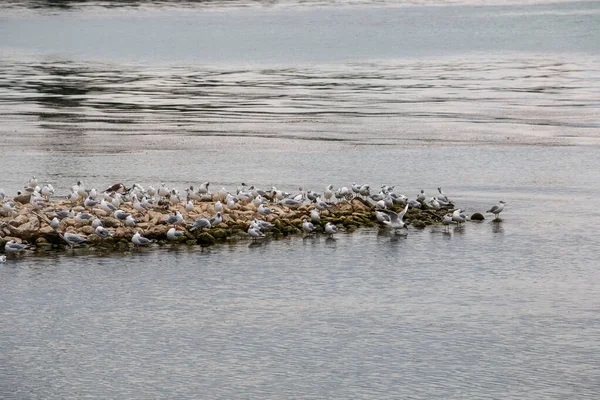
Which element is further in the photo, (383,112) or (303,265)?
(383,112)

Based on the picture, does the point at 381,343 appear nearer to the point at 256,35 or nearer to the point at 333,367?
the point at 333,367

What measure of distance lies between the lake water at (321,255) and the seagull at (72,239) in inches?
21.4

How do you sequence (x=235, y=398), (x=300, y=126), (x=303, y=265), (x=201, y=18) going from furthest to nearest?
1. (x=201, y=18)
2. (x=300, y=126)
3. (x=303, y=265)
4. (x=235, y=398)

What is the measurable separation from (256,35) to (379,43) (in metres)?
13.2

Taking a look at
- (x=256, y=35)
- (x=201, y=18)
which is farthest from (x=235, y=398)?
(x=201, y=18)

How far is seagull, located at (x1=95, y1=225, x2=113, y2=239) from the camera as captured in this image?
20.5m

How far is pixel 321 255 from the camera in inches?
785

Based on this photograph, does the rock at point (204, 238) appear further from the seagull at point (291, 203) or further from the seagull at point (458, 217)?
the seagull at point (458, 217)

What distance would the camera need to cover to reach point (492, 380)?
13531 millimetres

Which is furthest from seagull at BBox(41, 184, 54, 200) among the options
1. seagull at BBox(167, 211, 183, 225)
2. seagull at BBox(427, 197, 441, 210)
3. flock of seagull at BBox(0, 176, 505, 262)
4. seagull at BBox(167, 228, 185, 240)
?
seagull at BBox(427, 197, 441, 210)

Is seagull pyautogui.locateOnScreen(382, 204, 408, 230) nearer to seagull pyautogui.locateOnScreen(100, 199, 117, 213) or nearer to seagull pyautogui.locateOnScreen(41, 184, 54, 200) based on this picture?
seagull pyautogui.locateOnScreen(100, 199, 117, 213)

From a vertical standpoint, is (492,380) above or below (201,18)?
below

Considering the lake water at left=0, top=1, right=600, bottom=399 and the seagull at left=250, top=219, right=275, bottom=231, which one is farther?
the seagull at left=250, top=219, right=275, bottom=231

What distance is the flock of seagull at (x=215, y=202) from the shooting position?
2102cm
